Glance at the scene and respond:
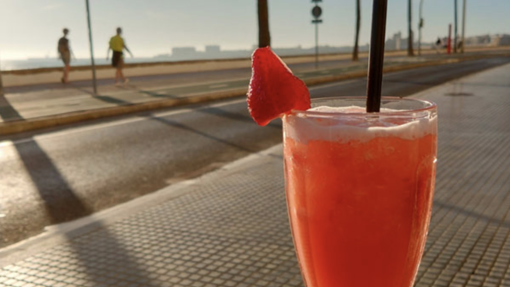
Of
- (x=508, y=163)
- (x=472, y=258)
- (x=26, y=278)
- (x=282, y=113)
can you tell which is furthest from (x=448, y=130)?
(x=282, y=113)

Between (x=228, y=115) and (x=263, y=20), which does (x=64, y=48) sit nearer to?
(x=263, y=20)

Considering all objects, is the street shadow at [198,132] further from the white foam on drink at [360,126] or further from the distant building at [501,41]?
the distant building at [501,41]

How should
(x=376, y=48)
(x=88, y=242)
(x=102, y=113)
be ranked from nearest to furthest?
(x=376, y=48) → (x=88, y=242) → (x=102, y=113)

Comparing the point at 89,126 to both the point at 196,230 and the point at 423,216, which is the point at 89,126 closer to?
the point at 196,230

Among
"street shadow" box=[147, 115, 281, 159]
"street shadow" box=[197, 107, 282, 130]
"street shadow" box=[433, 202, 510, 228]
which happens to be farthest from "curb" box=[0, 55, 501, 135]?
"street shadow" box=[433, 202, 510, 228]

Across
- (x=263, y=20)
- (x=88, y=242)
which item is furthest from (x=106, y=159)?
(x=263, y=20)

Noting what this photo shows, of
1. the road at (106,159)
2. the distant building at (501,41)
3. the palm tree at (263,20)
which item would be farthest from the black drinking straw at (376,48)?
the distant building at (501,41)

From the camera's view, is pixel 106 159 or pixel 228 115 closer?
pixel 106 159
